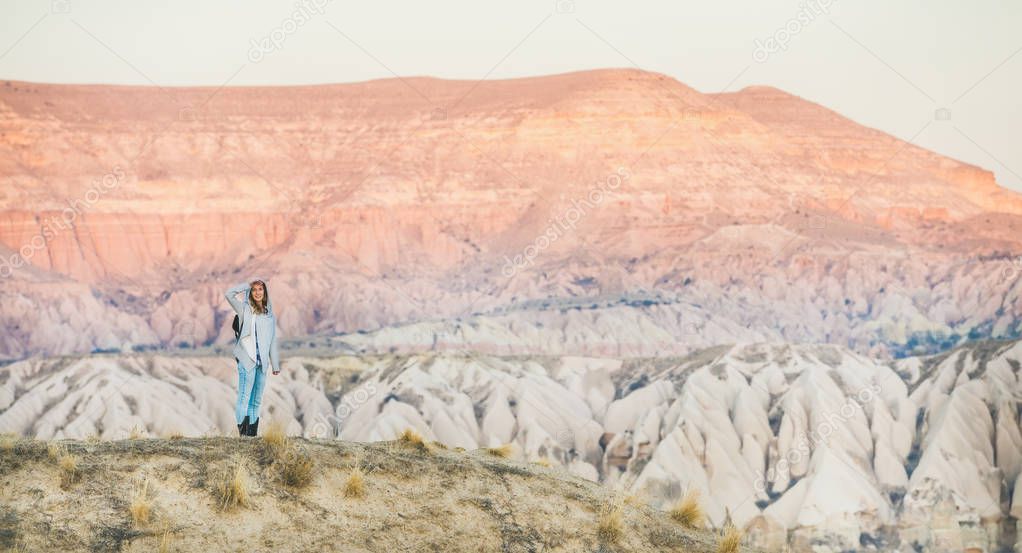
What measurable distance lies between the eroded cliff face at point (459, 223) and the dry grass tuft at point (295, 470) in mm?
144538

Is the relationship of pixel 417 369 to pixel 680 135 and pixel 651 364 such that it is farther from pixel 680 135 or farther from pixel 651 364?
pixel 680 135

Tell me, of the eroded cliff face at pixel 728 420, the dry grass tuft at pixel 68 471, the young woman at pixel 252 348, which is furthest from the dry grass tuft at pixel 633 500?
the eroded cliff face at pixel 728 420

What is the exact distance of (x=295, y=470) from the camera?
54.2 ft

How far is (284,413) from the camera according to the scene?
10375 cm

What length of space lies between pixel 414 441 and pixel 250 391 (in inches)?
73.0

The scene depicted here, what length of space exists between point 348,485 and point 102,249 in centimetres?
16796

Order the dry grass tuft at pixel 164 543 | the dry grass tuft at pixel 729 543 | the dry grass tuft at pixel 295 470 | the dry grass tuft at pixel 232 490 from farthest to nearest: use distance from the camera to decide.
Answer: the dry grass tuft at pixel 729 543 < the dry grass tuft at pixel 295 470 < the dry grass tuft at pixel 232 490 < the dry grass tuft at pixel 164 543

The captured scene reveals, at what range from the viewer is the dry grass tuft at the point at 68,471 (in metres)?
15.7

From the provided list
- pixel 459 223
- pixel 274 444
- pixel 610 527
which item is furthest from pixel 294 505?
pixel 459 223

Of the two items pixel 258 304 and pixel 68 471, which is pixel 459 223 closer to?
pixel 258 304

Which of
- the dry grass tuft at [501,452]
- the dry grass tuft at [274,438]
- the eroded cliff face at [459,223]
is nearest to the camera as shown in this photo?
the dry grass tuft at [274,438]

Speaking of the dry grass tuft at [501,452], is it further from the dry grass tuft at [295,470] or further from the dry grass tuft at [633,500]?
the dry grass tuft at [295,470]

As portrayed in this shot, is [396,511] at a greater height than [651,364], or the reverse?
[396,511]

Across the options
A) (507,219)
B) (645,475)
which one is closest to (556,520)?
(645,475)
